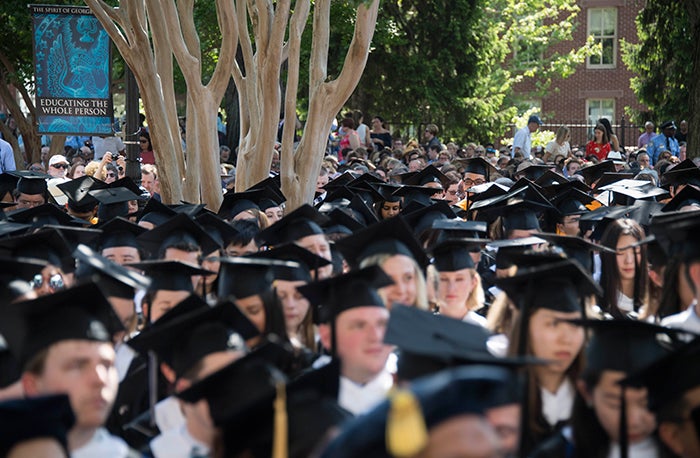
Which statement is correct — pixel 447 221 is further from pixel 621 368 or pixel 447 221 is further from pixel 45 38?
pixel 45 38

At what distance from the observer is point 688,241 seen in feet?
21.8

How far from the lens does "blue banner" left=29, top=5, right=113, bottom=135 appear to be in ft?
42.4

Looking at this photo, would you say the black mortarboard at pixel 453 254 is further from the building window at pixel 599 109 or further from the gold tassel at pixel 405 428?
the building window at pixel 599 109

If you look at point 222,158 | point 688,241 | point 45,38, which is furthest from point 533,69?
point 688,241

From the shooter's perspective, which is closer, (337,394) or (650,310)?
(337,394)

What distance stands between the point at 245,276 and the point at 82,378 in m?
2.09

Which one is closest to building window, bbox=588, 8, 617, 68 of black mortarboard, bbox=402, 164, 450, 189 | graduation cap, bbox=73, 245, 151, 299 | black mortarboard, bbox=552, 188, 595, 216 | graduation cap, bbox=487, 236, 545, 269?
black mortarboard, bbox=402, 164, 450, 189

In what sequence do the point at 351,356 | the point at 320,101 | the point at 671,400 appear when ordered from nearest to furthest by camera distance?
the point at 671,400, the point at 351,356, the point at 320,101

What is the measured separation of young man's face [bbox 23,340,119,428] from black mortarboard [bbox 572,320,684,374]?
6.28ft

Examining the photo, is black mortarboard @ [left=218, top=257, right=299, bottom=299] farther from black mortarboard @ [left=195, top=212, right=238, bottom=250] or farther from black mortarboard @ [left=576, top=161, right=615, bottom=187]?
black mortarboard @ [left=576, top=161, right=615, bottom=187]

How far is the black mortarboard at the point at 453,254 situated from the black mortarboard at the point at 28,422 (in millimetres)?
4046

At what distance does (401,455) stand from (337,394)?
1.89 metres

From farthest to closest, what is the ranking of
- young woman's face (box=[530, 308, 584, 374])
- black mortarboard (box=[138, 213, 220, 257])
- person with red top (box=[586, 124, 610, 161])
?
person with red top (box=[586, 124, 610, 161]), black mortarboard (box=[138, 213, 220, 257]), young woman's face (box=[530, 308, 584, 374])

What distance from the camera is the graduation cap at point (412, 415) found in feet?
9.22
